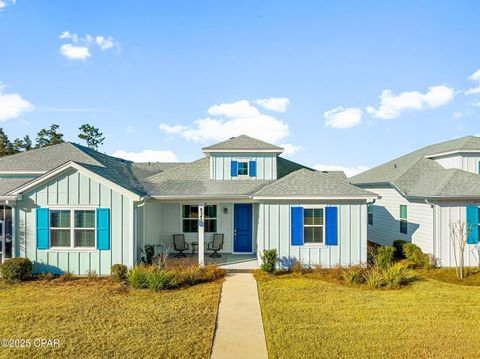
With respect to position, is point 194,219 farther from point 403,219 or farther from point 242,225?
point 403,219

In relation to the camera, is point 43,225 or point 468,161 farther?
point 468,161

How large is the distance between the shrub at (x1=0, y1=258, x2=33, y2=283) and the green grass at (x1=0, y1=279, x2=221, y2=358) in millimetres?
325

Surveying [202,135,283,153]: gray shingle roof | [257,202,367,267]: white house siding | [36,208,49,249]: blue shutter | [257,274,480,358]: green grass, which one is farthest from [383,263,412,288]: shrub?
[36,208,49,249]: blue shutter

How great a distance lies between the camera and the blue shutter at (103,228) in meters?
10.1

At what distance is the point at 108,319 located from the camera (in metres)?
6.78

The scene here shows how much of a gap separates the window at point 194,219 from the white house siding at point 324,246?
3678 millimetres

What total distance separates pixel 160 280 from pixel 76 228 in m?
3.96

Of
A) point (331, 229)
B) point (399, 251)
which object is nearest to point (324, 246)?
point (331, 229)

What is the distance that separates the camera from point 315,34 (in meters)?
12.8

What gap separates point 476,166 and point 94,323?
700 inches

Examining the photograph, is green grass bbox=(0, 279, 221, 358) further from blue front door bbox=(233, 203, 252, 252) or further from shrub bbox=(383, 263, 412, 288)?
shrub bbox=(383, 263, 412, 288)

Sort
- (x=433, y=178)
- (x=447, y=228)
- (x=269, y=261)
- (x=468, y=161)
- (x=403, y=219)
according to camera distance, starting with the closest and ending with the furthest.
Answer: (x=269, y=261) → (x=447, y=228) → (x=433, y=178) → (x=403, y=219) → (x=468, y=161)

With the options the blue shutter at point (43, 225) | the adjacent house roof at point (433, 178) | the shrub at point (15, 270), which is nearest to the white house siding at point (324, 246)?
the adjacent house roof at point (433, 178)

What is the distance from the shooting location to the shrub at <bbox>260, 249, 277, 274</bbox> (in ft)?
33.9
